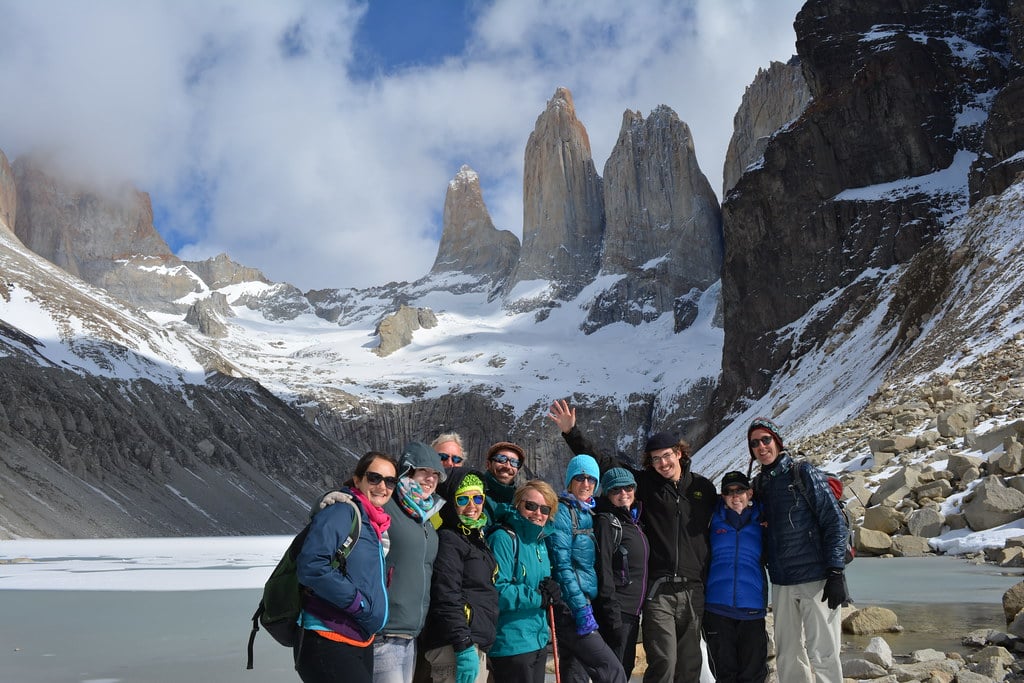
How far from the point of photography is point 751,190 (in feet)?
243

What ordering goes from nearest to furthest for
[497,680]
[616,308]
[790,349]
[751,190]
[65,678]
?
[497,680] → [65,678] → [790,349] → [751,190] → [616,308]

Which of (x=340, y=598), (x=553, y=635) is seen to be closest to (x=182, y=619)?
(x=553, y=635)

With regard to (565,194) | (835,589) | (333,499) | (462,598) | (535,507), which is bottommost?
(835,589)

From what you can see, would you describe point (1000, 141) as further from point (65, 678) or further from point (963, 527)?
point (65, 678)

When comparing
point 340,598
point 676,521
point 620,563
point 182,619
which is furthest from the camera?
point 182,619

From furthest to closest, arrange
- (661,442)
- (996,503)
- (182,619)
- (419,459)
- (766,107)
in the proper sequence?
(766,107) → (996,503) → (182,619) → (661,442) → (419,459)

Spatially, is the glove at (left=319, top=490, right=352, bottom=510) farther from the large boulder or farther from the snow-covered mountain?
the snow-covered mountain

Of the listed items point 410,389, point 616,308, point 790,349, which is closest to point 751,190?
point 790,349

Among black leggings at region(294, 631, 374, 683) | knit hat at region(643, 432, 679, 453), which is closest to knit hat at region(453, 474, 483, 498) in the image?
black leggings at region(294, 631, 374, 683)

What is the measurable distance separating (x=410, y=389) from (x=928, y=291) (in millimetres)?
116407

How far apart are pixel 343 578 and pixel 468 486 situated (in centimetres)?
132

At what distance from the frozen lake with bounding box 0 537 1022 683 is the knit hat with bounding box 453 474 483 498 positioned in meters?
4.05

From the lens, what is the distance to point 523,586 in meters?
5.63

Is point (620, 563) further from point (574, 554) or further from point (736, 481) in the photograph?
point (736, 481)
